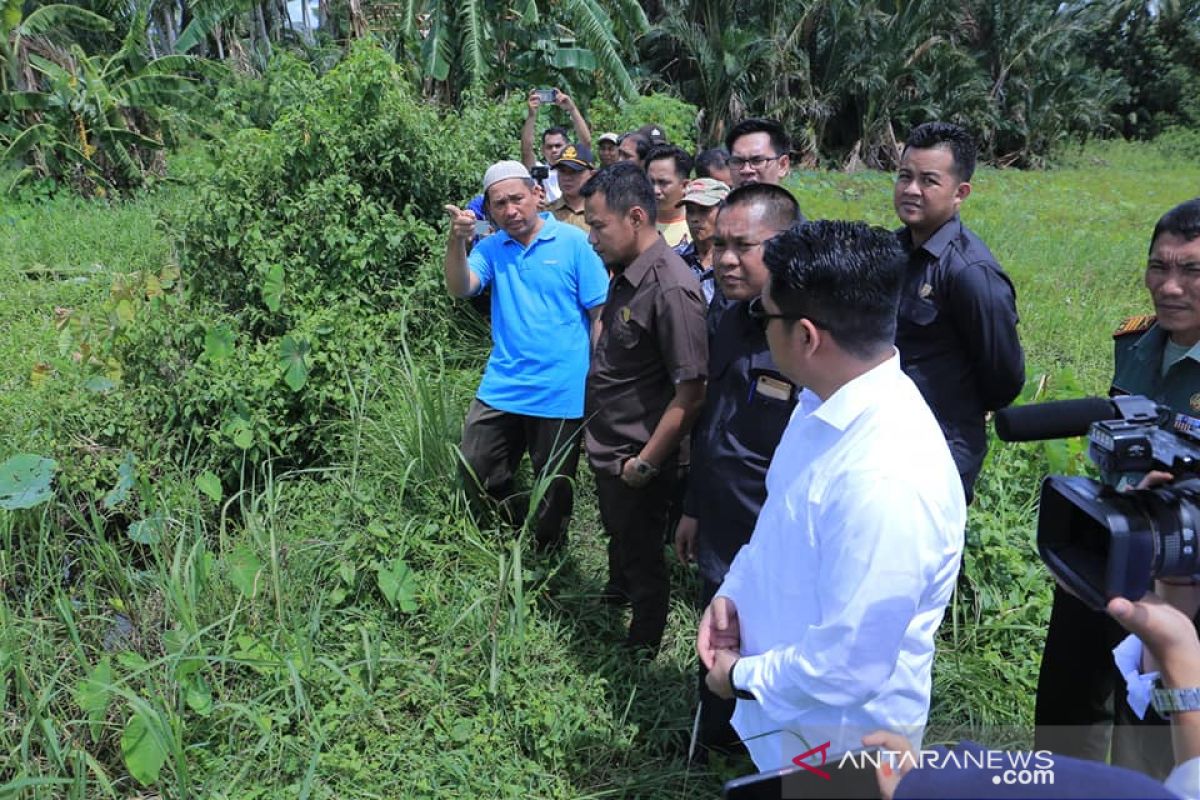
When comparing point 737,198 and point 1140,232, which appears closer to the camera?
point 737,198

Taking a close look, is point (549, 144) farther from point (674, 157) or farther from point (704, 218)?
point (704, 218)

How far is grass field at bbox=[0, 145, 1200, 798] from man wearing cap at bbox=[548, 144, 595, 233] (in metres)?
1.40

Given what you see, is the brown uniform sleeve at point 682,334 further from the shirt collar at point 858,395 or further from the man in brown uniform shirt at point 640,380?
the shirt collar at point 858,395

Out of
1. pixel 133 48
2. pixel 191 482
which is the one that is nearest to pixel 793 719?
pixel 191 482

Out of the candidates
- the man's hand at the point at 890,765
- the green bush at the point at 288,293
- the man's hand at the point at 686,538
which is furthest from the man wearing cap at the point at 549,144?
the man's hand at the point at 890,765

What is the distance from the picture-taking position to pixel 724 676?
164cm

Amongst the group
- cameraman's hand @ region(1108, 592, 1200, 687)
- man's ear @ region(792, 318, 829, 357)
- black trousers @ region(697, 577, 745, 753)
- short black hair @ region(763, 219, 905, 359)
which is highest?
short black hair @ region(763, 219, 905, 359)

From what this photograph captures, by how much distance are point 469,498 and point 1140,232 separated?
1135 centimetres

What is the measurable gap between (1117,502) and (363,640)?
2.37m

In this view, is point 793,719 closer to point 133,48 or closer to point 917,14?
point 133,48

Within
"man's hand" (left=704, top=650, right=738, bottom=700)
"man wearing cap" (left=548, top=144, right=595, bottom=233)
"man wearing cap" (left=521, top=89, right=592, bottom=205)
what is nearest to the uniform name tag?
"man's hand" (left=704, top=650, right=738, bottom=700)

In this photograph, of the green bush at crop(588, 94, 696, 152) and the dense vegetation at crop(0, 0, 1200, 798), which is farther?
the green bush at crop(588, 94, 696, 152)

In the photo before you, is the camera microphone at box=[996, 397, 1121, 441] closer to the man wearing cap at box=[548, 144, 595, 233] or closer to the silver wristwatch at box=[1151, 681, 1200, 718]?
the silver wristwatch at box=[1151, 681, 1200, 718]

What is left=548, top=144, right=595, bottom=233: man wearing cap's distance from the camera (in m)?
4.97
